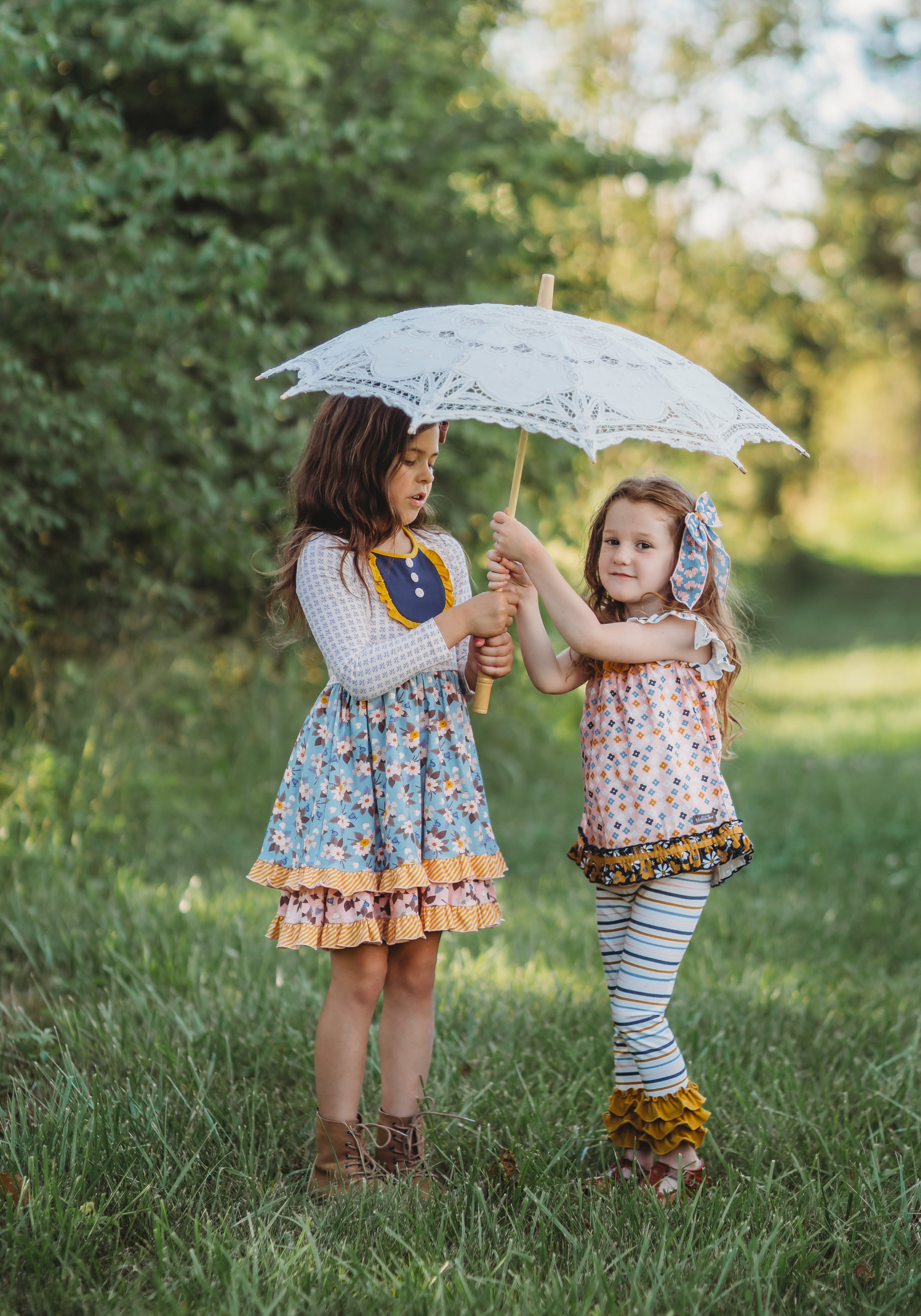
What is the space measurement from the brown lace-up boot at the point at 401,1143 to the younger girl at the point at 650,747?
0.43 metres

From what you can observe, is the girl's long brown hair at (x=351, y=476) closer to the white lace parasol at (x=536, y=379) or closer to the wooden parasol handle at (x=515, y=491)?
the white lace parasol at (x=536, y=379)

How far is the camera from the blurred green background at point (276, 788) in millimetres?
2283

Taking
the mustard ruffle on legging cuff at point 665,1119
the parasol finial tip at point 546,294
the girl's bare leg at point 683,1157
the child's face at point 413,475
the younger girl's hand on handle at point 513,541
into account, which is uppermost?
the parasol finial tip at point 546,294

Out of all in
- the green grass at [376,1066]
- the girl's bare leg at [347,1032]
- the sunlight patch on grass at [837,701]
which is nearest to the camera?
the green grass at [376,1066]

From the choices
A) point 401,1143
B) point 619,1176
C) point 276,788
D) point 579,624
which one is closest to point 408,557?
point 579,624

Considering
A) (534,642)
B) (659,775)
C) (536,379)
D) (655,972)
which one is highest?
(536,379)

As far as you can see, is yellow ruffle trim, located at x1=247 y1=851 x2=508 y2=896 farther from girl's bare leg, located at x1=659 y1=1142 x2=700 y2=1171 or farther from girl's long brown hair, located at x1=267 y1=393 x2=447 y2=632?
girl's bare leg, located at x1=659 y1=1142 x2=700 y2=1171

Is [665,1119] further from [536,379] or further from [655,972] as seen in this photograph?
[536,379]

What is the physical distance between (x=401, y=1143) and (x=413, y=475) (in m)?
1.44

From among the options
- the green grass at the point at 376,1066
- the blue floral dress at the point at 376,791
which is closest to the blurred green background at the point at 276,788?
the green grass at the point at 376,1066

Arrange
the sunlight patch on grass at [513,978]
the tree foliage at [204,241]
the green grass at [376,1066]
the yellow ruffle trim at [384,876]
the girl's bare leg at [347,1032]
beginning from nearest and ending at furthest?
the green grass at [376,1066] < the yellow ruffle trim at [384,876] < the girl's bare leg at [347,1032] < the sunlight patch on grass at [513,978] < the tree foliage at [204,241]

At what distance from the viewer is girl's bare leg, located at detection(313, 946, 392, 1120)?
2602 millimetres

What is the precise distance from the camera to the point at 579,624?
2.53 m

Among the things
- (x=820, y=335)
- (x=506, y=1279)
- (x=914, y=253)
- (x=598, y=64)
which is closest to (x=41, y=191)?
(x=506, y=1279)
